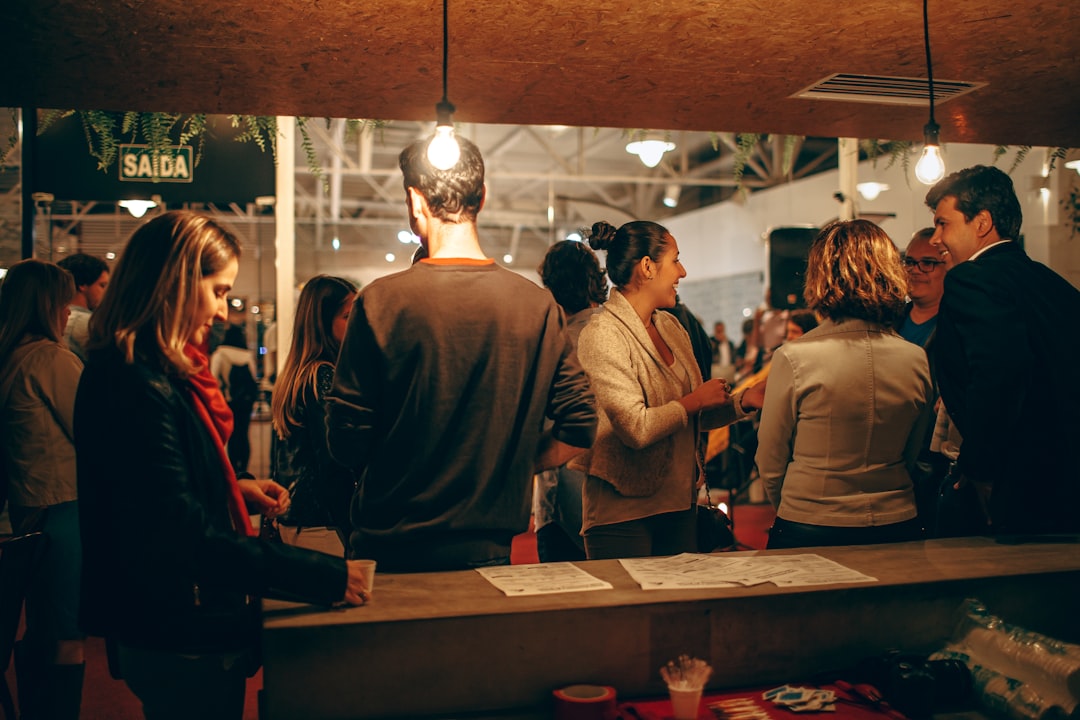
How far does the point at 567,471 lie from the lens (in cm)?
313

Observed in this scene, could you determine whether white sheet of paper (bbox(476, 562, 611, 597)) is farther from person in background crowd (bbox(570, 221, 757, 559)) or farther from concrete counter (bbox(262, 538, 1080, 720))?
person in background crowd (bbox(570, 221, 757, 559))

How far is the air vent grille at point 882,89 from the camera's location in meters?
2.85

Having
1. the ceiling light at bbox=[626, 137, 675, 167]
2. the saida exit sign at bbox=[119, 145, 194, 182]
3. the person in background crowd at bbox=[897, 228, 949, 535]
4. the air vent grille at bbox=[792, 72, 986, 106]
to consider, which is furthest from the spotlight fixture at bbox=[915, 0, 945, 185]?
the ceiling light at bbox=[626, 137, 675, 167]

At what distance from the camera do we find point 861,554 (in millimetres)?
2256

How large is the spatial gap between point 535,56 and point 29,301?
199 cm

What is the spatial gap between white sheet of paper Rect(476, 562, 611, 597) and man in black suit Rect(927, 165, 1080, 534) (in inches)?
44.2

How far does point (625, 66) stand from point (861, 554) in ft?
5.21

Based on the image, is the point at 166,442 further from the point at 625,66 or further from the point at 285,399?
the point at 625,66

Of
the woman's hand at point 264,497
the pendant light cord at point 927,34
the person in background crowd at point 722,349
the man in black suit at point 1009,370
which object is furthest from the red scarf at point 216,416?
the person in background crowd at point 722,349

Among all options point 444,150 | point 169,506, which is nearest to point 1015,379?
point 444,150

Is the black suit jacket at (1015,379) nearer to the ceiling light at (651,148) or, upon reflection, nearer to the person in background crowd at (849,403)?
the person in background crowd at (849,403)

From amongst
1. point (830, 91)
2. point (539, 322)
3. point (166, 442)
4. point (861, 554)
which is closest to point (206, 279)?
point (166, 442)

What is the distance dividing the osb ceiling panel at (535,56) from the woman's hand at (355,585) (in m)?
1.42

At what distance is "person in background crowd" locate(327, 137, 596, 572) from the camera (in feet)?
5.91
